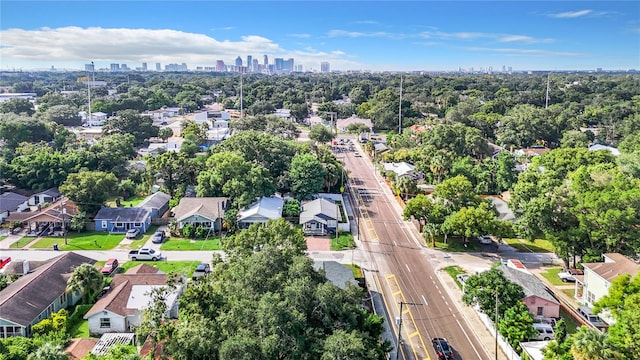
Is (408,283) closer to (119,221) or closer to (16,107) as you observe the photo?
(119,221)

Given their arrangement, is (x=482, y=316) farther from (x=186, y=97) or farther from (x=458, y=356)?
(x=186, y=97)

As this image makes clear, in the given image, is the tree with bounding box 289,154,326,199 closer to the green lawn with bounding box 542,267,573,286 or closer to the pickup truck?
the pickup truck

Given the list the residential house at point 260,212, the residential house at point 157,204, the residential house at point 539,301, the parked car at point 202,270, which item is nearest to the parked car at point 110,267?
the parked car at point 202,270

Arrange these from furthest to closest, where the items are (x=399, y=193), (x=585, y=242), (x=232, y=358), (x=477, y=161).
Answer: (x=477, y=161)
(x=399, y=193)
(x=585, y=242)
(x=232, y=358)

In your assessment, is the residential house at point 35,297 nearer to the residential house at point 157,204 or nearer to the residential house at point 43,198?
the residential house at point 157,204

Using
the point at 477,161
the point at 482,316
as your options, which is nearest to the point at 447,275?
the point at 482,316

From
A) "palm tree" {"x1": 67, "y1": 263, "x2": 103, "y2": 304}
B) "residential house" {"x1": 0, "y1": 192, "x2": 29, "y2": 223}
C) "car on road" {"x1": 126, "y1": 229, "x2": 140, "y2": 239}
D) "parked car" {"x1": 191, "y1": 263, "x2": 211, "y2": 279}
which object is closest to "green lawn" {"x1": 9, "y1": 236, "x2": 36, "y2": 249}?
"residential house" {"x1": 0, "y1": 192, "x2": 29, "y2": 223}
